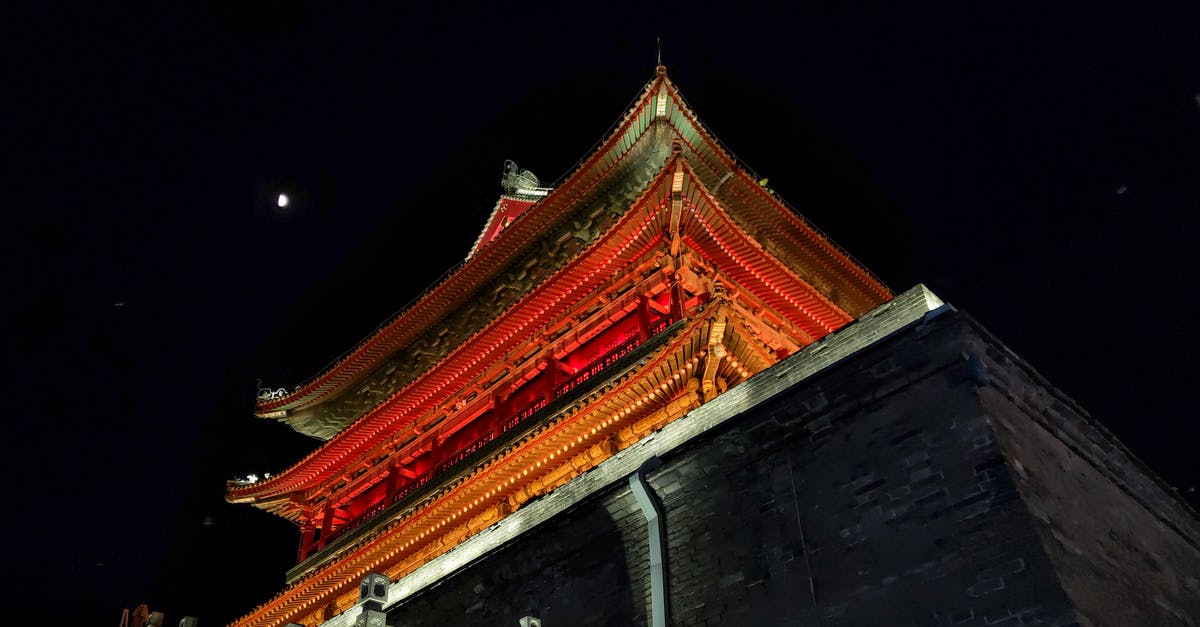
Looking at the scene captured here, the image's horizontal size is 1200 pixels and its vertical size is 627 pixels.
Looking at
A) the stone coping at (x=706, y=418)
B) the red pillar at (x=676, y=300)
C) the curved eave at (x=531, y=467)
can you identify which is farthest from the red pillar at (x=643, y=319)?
the stone coping at (x=706, y=418)

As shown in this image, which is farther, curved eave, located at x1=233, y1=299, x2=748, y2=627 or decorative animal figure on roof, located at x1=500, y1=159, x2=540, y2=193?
decorative animal figure on roof, located at x1=500, y1=159, x2=540, y2=193

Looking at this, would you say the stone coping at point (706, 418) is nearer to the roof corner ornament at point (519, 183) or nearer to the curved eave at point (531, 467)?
the curved eave at point (531, 467)

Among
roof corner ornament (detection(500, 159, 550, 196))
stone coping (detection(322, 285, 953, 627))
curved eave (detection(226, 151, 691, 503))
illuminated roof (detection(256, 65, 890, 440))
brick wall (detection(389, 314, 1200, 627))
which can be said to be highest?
roof corner ornament (detection(500, 159, 550, 196))

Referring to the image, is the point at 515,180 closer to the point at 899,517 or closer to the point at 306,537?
the point at 306,537

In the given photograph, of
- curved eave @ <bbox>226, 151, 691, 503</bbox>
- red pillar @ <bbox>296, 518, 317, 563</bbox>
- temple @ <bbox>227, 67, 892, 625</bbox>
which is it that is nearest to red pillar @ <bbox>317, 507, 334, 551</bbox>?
temple @ <bbox>227, 67, 892, 625</bbox>

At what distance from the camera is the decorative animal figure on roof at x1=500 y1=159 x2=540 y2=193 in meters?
23.5

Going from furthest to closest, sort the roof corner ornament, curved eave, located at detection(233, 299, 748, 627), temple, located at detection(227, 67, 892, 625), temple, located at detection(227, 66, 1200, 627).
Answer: the roof corner ornament, temple, located at detection(227, 67, 892, 625), curved eave, located at detection(233, 299, 748, 627), temple, located at detection(227, 66, 1200, 627)

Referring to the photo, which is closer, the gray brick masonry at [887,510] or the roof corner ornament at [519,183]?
the gray brick masonry at [887,510]

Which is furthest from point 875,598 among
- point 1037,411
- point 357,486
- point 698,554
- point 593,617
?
point 357,486

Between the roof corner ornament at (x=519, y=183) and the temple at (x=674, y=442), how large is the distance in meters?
5.65

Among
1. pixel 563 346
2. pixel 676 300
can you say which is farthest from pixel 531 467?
pixel 676 300

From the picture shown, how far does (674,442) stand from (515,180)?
52.1 ft

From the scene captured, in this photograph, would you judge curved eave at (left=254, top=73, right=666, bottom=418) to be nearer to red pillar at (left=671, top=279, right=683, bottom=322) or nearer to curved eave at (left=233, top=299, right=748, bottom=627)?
red pillar at (left=671, top=279, right=683, bottom=322)

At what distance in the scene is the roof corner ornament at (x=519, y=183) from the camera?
2334cm
